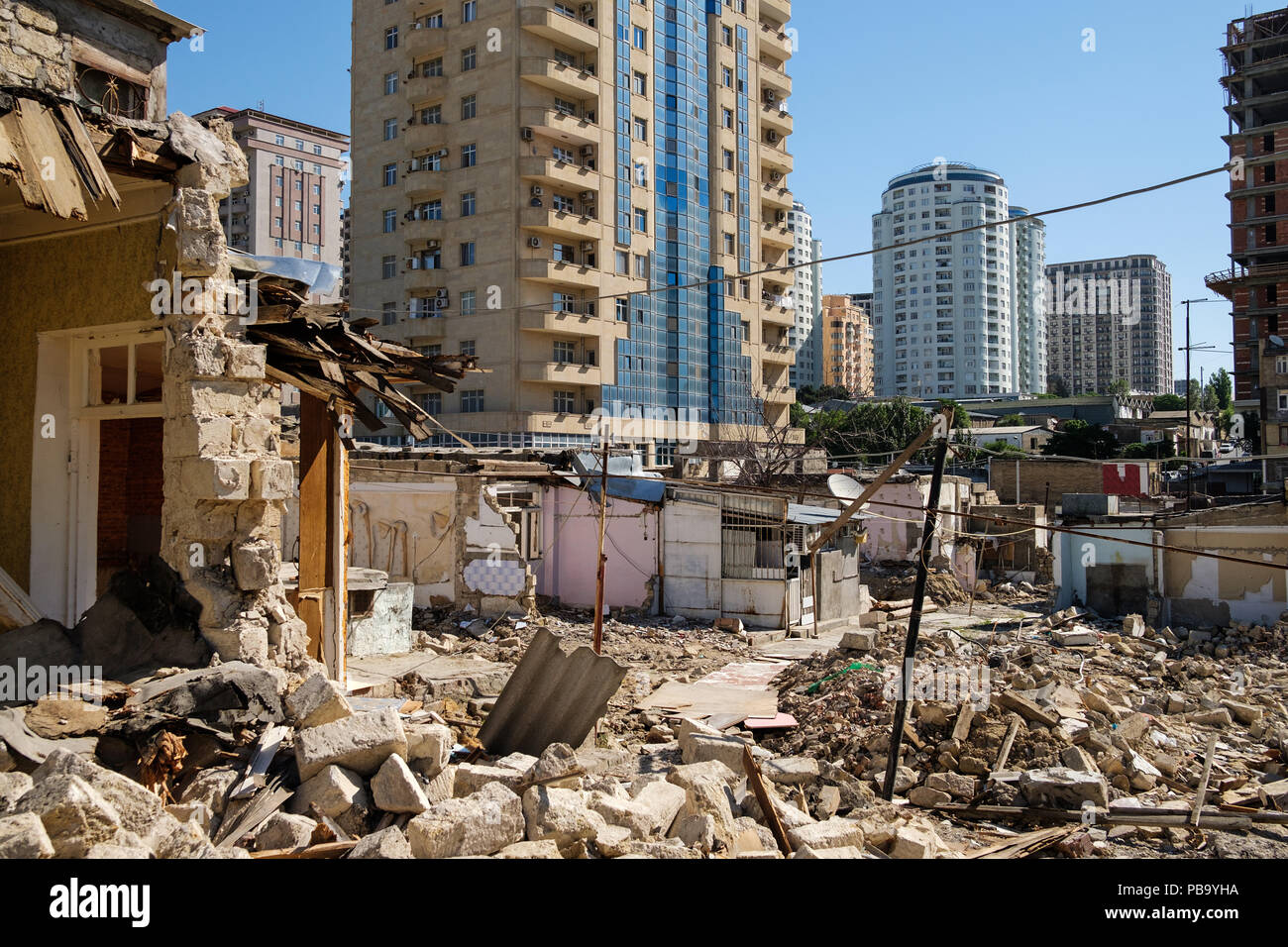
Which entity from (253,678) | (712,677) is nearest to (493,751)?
(253,678)

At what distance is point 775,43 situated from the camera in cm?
5106

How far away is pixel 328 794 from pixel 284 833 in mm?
379

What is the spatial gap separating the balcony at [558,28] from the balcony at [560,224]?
7530mm

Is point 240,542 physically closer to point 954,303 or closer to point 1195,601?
point 1195,601

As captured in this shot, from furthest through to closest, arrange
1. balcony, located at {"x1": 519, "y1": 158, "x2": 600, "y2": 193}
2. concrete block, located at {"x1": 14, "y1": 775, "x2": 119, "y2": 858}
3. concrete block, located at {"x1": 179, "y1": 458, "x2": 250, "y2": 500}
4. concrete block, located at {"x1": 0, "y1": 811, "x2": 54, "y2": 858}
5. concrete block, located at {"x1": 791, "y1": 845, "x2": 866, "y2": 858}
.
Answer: balcony, located at {"x1": 519, "y1": 158, "x2": 600, "y2": 193}, concrete block, located at {"x1": 179, "y1": 458, "x2": 250, "y2": 500}, concrete block, located at {"x1": 791, "y1": 845, "x2": 866, "y2": 858}, concrete block, located at {"x1": 14, "y1": 775, "x2": 119, "y2": 858}, concrete block, located at {"x1": 0, "y1": 811, "x2": 54, "y2": 858}

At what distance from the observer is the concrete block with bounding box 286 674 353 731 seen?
6.25 meters

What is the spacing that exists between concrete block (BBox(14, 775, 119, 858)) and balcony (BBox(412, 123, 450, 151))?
3996cm

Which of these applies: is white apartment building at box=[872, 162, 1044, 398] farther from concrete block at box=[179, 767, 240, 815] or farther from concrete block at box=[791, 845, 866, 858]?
concrete block at box=[179, 767, 240, 815]

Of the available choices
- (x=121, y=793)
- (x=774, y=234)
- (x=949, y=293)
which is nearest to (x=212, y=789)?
(x=121, y=793)

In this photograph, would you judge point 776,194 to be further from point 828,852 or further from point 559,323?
point 828,852

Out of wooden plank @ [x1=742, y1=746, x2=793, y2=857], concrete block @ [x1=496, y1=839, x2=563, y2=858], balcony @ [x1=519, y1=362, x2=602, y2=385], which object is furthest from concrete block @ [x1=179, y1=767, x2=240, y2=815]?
balcony @ [x1=519, y1=362, x2=602, y2=385]

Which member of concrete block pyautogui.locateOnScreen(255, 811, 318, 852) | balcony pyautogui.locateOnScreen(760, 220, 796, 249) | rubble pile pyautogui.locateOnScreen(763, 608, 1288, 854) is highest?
balcony pyautogui.locateOnScreen(760, 220, 796, 249)

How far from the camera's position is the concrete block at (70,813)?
4168 mm
